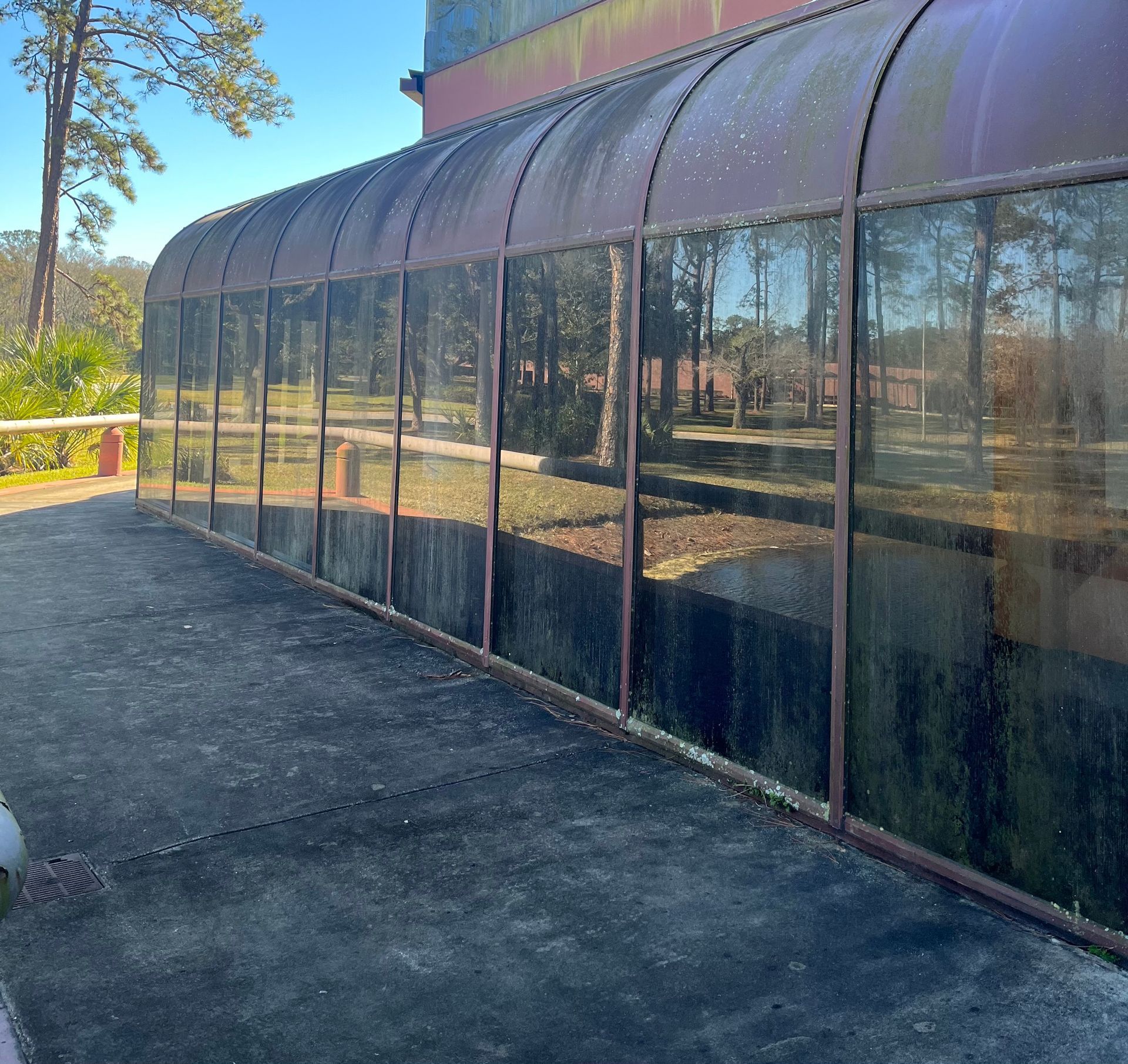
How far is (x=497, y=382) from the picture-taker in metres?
7.55

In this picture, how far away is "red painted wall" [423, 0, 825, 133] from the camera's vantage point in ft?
40.4

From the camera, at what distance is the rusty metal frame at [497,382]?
7.42 metres

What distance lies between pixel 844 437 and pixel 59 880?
3.52 meters

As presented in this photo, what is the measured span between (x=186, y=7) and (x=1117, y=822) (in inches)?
1263

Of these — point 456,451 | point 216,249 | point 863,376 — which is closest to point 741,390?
point 863,376

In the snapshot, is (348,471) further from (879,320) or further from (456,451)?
(879,320)

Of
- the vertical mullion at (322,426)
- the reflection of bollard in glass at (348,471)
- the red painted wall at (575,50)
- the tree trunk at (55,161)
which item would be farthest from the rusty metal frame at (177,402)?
the tree trunk at (55,161)

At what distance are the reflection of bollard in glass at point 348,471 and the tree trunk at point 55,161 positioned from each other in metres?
21.9

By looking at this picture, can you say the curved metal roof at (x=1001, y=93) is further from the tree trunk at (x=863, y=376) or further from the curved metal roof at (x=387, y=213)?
the curved metal roof at (x=387, y=213)

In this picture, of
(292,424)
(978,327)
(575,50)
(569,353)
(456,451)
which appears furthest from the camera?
(575,50)

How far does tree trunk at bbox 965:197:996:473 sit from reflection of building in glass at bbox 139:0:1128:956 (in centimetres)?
1

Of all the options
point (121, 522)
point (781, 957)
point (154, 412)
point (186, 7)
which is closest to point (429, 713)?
point (781, 957)

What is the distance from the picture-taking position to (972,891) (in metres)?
4.35

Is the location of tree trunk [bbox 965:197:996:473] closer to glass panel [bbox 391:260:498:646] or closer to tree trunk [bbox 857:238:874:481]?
tree trunk [bbox 857:238:874:481]
